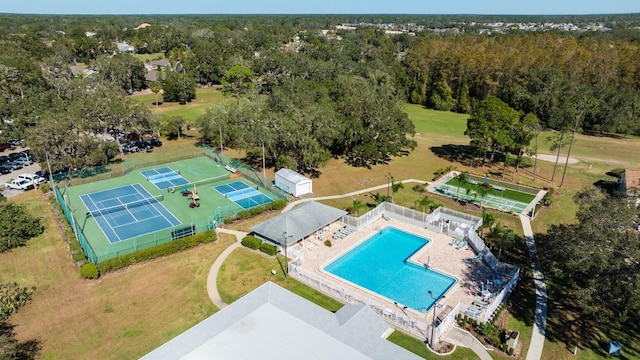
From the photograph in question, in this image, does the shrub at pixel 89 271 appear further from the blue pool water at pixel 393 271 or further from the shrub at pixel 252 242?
the blue pool water at pixel 393 271

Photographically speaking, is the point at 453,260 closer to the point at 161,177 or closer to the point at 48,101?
the point at 161,177

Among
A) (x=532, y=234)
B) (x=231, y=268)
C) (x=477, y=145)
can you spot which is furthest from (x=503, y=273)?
(x=477, y=145)

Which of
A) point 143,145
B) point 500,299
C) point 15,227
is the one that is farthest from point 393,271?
point 143,145

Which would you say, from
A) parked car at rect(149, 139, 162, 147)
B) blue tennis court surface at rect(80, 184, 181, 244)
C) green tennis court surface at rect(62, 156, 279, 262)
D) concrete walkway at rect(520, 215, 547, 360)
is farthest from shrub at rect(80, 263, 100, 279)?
parked car at rect(149, 139, 162, 147)

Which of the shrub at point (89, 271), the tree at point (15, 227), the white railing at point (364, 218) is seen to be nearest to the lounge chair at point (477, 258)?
the white railing at point (364, 218)

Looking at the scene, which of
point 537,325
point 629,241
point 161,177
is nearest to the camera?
point 629,241

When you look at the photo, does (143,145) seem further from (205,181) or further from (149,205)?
(149,205)
